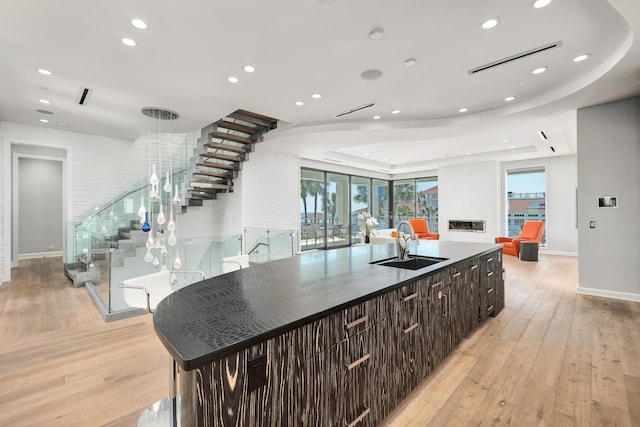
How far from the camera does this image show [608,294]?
171 inches

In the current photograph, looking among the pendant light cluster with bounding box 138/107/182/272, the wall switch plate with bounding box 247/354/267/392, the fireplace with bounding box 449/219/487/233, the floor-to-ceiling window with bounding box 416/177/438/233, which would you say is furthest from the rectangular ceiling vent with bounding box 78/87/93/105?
the floor-to-ceiling window with bounding box 416/177/438/233

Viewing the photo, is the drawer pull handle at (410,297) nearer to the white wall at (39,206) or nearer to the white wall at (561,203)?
the white wall at (561,203)

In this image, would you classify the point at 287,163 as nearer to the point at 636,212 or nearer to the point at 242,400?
the point at 636,212

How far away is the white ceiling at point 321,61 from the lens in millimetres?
2566

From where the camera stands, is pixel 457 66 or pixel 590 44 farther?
pixel 457 66

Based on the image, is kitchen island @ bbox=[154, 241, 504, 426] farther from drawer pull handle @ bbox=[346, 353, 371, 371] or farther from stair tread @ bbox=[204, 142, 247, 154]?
stair tread @ bbox=[204, 142, 247, 154]

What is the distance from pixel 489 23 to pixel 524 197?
27.3ft

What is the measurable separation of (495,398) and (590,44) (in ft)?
11.6

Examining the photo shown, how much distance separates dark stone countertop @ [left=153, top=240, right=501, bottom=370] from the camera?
1034 millimetres

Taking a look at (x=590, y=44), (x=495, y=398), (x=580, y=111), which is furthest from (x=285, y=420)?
(x=580, y=111)

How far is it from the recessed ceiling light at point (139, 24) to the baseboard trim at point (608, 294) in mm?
6462

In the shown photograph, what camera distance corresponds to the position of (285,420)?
1197mm

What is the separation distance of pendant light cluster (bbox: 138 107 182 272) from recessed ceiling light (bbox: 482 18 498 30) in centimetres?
434

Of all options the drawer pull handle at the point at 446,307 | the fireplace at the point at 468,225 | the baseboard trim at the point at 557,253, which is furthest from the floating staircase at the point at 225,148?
the baseboard trim at the point at 557,253
